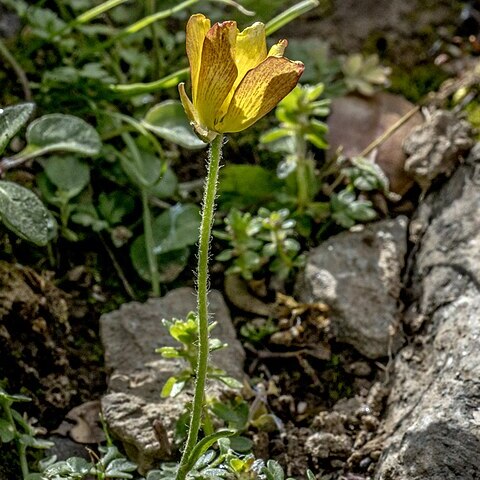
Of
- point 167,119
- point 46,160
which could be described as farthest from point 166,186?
point 46,160

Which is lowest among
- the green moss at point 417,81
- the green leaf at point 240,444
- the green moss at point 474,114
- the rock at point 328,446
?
the rock at point 328,446

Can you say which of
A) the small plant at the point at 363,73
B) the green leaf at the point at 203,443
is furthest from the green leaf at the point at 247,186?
the green leaf at the point at 203,443

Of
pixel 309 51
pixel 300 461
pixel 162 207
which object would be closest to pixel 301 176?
pixel 162 207

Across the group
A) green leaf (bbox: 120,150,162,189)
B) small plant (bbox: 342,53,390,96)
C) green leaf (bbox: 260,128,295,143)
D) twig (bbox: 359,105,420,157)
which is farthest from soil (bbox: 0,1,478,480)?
small plant (bbox: 342,53,390,96)

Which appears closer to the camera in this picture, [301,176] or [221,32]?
[221,32]

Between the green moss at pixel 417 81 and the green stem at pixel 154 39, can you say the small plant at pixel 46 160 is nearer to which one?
the green stem at pixel 154 39

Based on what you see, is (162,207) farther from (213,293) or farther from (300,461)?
(300,461)
